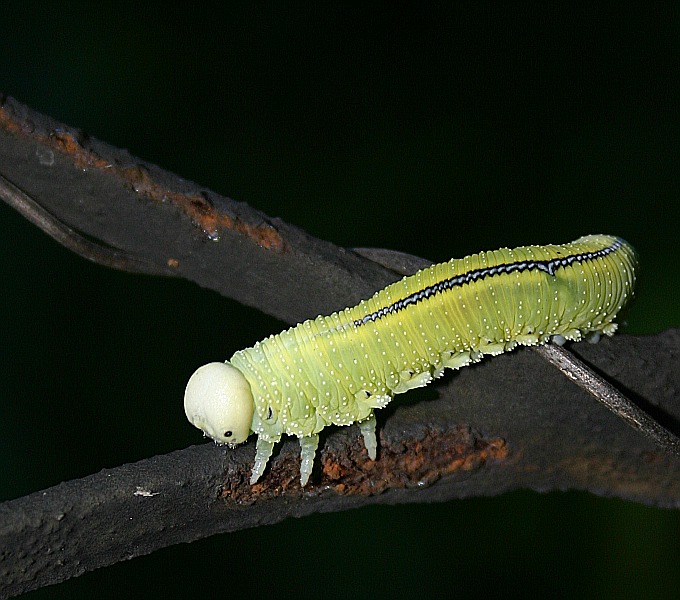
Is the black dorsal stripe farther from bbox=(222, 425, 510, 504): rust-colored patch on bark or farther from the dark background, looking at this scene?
the dark background

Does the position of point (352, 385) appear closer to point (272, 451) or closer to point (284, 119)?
point (272, 451)

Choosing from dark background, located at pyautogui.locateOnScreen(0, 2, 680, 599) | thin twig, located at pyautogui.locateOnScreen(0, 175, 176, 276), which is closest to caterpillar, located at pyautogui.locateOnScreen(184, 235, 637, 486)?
thin twig, located at pyautogui.locateOnScreen(0, 175, 176, 276)

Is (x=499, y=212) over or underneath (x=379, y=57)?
underneath

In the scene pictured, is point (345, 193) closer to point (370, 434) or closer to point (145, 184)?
point (145, 184)

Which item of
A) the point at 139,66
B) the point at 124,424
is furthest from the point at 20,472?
the point at 139,66

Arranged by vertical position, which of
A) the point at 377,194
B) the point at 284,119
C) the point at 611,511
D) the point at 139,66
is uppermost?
the point at 139,66

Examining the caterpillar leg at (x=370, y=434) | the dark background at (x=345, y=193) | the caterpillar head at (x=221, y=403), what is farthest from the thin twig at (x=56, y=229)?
the dark background at (x=345, y=193)

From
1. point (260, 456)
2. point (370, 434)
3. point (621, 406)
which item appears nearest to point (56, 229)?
point (260, 456)

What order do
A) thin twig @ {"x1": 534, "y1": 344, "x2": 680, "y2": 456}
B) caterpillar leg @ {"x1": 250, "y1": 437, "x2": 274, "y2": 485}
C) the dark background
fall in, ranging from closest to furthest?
1. caterpillar leg @ {"x1": 250, "y1": 437, "x2": 274, "y2": 485}
2. thin twig @ {"x1": 534, "y1": 344, "x2": 680, "y2": 456}
3. the dark background
